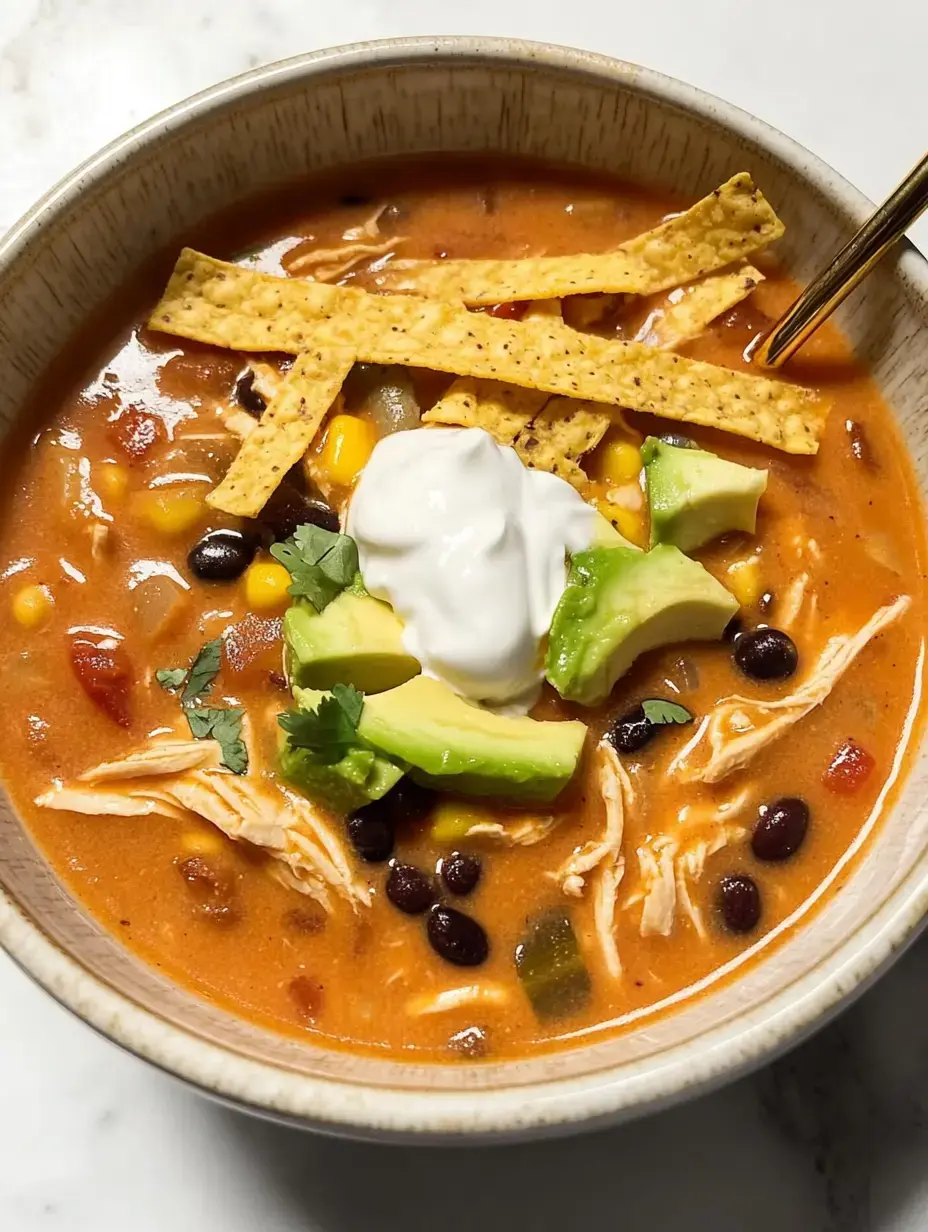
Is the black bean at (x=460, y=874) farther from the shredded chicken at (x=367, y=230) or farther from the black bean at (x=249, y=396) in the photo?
the shredded chicken at (x=367, y=230)

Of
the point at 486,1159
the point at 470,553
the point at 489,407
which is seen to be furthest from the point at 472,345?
the point at 486,1159

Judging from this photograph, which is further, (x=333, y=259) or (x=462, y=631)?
(x=333, y=259)

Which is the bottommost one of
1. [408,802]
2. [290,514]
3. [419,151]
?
[408,802]

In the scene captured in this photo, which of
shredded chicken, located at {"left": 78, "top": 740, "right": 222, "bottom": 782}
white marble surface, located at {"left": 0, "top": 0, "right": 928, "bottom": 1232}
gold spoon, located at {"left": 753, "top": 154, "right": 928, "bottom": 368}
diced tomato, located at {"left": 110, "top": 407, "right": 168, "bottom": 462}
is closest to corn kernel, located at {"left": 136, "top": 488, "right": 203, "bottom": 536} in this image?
diced tomato, located at {"left": 110, "top": 407, "right": 168, "bottom": 462}

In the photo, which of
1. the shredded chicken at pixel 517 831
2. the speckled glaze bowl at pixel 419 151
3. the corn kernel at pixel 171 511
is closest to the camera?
the speckled glaze bowl at pixel 419 151

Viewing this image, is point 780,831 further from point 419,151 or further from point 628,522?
point 419,151

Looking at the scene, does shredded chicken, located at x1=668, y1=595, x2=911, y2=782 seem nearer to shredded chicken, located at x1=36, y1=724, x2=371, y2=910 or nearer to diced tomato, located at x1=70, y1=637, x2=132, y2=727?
shredded chicken, located at x1=36, y1=724, x2=371, y2=910

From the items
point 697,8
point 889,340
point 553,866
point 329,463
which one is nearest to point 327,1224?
point 553,866

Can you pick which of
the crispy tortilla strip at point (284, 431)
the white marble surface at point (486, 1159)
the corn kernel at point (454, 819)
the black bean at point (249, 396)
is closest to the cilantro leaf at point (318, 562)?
the crispy tortilla strip at point (284, 431)
